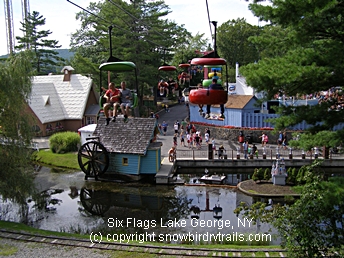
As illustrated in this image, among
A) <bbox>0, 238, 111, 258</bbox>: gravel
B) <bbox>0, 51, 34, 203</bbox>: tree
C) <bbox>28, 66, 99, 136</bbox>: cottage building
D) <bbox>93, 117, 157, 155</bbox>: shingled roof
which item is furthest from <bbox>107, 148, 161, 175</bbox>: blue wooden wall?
<bbox>28, 66, 99, 136</bbox>: cottage building

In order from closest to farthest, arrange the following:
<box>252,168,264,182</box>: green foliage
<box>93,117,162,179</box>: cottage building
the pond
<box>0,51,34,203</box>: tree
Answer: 1. the pond
2. <box>0,51,34,203</box>: tree
3. <box>252,168,264,182</box>: green foliage
4. <box>93,117,162,179</box>: cottage building

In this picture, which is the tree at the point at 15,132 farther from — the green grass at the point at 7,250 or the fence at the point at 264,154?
the fence at the point at 264,154

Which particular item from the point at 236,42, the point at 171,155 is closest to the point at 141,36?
the point at 236,42

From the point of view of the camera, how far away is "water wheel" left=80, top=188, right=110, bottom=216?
77.5 feet

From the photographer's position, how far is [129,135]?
29484 millimetres

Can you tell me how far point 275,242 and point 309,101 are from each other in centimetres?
2199

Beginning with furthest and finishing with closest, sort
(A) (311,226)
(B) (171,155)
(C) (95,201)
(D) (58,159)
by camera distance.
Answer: (D) (58,159) < (B) (171,155) < (C) (95,201) < (A) (311,226)

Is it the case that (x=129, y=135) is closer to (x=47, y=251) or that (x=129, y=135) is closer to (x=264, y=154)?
(x=264, y=154)

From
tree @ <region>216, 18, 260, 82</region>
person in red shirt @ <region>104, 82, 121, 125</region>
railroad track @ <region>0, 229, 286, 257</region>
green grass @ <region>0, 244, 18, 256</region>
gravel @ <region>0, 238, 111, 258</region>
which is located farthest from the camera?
tree @ <region>216, 18, 260, 82</region>

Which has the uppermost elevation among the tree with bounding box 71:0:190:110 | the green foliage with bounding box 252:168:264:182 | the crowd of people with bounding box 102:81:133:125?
the tree with bounding box 71:0:190:110

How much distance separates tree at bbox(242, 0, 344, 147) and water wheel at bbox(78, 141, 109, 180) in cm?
2006

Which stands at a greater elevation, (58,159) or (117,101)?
(117,101)

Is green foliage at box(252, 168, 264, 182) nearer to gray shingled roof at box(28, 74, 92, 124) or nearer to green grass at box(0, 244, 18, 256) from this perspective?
green grass at box(0, 244, 18, 256)

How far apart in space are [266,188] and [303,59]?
55.8 feet
